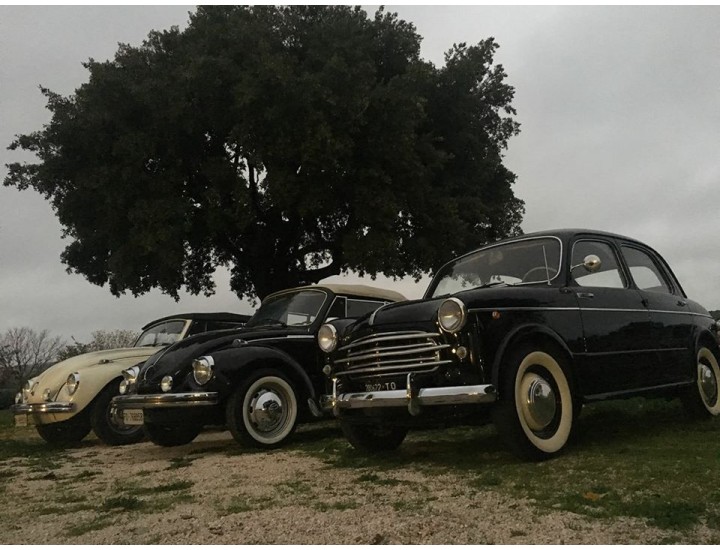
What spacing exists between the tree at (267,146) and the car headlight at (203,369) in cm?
942

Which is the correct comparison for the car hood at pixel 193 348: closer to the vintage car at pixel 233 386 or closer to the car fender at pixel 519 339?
the vintage car at pixel 233 386

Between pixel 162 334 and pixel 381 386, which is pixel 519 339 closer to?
pixel 381 386

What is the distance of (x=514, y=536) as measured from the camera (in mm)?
3062

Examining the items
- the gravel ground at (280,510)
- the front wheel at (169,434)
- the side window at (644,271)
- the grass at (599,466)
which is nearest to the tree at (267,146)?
the front wheel at (169,434)

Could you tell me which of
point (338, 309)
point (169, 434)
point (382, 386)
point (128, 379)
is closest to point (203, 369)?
point (169, 434)

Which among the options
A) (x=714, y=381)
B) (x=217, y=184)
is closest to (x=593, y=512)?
(x=714, y=381)

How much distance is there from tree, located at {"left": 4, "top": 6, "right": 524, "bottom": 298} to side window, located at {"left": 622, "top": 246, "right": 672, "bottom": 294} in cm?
960

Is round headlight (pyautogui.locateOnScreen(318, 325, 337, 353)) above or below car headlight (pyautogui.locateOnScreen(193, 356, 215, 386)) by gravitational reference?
above

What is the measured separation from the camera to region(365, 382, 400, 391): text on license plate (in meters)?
5.07

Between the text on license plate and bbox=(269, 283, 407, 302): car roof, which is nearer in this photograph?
the text on license plate

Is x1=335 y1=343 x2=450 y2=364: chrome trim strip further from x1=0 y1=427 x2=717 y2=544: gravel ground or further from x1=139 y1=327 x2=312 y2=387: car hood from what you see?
x1=139 y1=327 x2=312 y2=387: car hood

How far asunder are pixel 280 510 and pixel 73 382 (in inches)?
227

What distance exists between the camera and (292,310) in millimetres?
8297

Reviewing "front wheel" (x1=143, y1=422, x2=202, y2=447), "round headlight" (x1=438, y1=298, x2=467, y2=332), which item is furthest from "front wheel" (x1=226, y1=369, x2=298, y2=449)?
"round headlight" (x1=438, y1=298, x2=467, y2=332)
